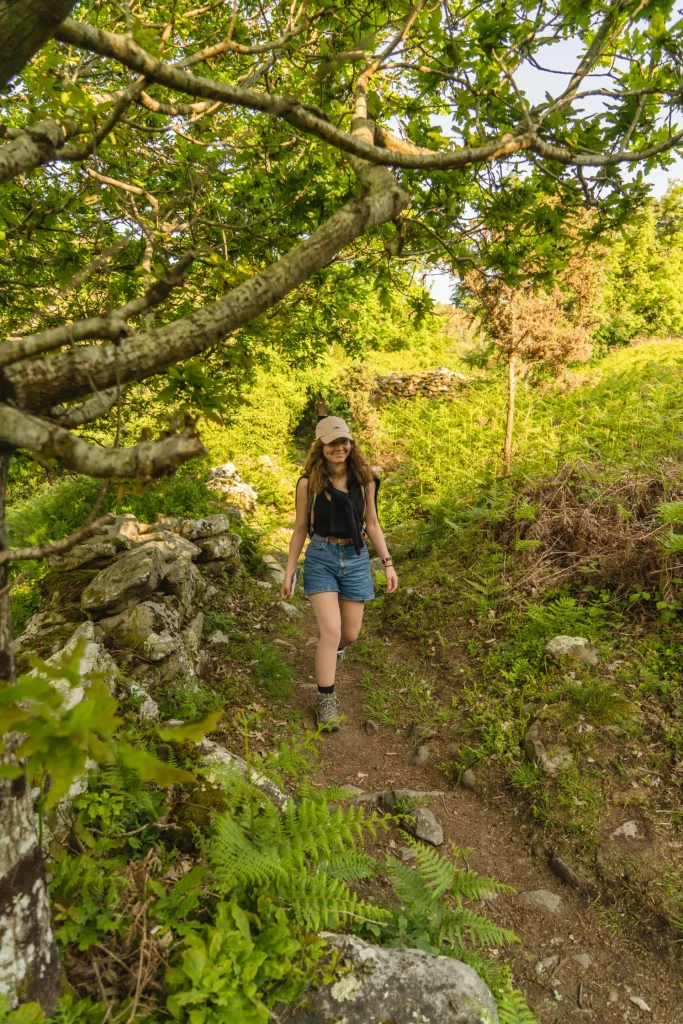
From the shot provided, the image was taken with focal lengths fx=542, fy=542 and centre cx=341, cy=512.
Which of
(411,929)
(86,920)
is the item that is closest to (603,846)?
(411,929)

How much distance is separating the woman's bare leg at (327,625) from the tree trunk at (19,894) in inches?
118

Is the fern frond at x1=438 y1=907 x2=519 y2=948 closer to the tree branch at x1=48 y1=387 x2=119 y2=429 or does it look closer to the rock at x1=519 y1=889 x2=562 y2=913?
the rock at x1=519 y1=889 x2=562 y2=913

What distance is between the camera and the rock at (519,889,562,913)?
3568 millimetres

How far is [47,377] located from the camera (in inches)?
59.6

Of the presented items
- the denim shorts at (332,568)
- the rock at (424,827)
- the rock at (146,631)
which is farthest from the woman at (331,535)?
the rock at (146,631)

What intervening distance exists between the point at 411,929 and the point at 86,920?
1669 millimetres

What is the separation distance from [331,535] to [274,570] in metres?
3.66

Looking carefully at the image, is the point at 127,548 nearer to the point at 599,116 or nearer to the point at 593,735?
the point at 593,735

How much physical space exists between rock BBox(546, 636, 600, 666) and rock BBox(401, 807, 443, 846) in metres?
Result: 1.87

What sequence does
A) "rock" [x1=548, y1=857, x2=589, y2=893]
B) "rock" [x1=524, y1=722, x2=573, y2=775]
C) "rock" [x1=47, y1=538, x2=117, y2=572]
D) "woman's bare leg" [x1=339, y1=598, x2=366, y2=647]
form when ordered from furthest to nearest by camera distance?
"rock" [x1=47, y1=538, x2=117, y2=572] < "woman's bare leg" [x1=339, y1=598, x2=366, y2=647] < "rock" [x1=524, y1=722, x2=573, y2=775] < "rock" [x1=548, y1=857, x2=589, y2=893]

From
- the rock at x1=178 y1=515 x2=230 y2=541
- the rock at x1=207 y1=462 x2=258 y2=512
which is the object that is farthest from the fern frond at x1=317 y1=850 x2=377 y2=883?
the rock at x1=207 y1=462 x2=258 y2=512

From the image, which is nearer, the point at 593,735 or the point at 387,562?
the point at 593,735

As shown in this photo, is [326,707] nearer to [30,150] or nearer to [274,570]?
[274,570]

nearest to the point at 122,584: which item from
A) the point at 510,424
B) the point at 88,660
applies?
the point at 88,660
